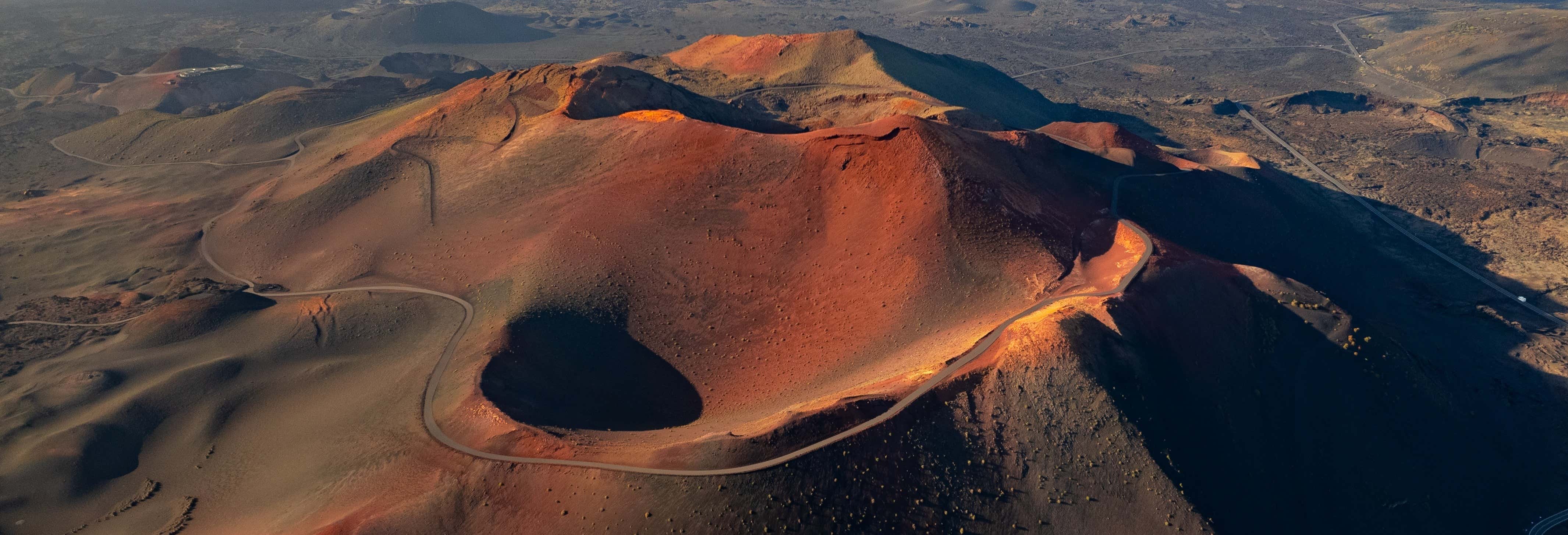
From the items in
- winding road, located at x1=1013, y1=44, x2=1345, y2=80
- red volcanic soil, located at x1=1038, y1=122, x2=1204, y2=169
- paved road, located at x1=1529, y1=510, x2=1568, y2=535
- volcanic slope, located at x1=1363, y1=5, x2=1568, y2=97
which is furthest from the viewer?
winding road, located at x1=1013, y1=44, x2=1345, y2=80

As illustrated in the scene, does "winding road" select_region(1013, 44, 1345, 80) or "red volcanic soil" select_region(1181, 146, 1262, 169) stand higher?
"winding road" select_region(1013, 44, 1345, 80)

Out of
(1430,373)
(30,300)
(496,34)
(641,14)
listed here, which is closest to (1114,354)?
(1430,373)

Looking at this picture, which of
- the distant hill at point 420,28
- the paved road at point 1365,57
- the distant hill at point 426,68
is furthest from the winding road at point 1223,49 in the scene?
the distant hill at point 420,28

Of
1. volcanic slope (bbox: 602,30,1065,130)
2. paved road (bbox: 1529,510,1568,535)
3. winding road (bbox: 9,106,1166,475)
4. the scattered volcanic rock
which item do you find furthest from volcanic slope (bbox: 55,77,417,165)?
the scattered volcanic rock

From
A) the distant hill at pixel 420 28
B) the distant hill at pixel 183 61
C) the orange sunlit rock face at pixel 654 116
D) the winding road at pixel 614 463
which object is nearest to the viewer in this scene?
the winding road at pixel 614 463

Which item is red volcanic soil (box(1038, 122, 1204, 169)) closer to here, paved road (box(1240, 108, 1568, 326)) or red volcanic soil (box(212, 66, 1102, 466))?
red volcanic soil (box(212, 66, 1102, 466))

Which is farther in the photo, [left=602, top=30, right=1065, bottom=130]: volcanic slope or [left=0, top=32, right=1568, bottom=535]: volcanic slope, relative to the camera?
[left=602, top=30, right=1065, bottom=130]: volcanic slope

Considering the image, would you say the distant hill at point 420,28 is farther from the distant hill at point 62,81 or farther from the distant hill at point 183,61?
the distant hill at point 62,81
